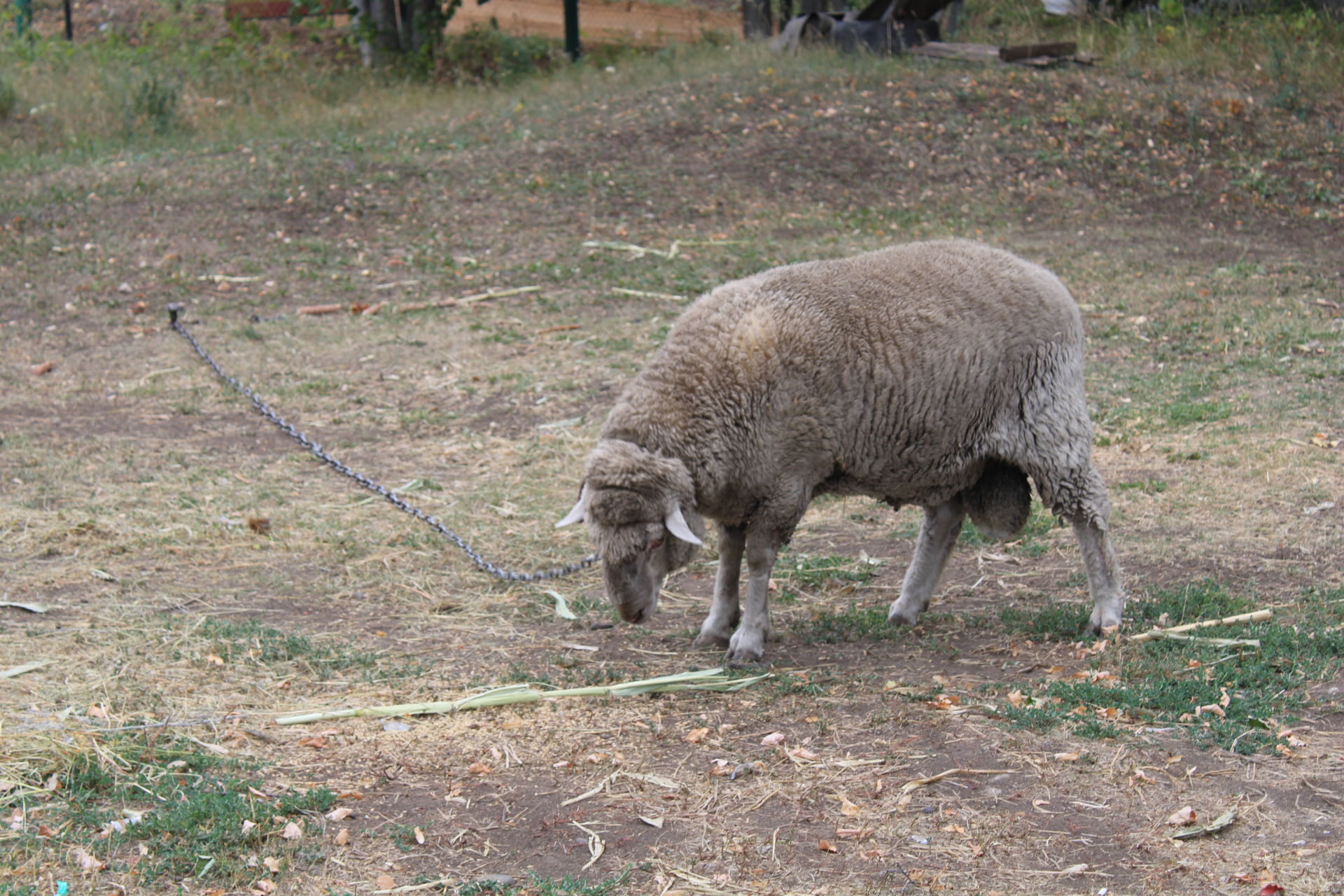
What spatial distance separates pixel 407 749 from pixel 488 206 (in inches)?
383

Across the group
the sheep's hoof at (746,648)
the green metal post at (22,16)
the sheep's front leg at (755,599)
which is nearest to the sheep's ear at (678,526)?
the sheep's front leg at (755,599)

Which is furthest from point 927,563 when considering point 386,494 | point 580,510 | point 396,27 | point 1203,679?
point 396,27

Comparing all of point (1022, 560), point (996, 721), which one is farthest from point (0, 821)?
point (1022, 560)

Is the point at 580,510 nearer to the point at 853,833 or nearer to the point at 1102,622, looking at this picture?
the point at 853,833

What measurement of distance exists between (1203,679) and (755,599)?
68.0 inches

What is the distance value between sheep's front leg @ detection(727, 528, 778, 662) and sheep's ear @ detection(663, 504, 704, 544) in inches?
16.7

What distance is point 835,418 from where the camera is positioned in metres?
5.17

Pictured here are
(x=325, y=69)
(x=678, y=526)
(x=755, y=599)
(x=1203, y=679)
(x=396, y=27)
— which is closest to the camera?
(x=1203, y=679)

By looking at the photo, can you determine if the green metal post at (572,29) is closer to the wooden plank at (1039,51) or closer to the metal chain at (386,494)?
the wooden plank at (1039,51)

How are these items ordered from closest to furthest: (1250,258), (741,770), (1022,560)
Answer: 1. (741,770)
2. (1022,560)
3. (1250,258)

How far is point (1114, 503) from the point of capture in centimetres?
679

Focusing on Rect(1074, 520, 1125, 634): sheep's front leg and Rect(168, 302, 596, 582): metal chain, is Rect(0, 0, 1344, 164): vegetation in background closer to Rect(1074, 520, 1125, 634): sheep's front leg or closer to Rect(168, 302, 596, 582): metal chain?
Rect(168, 302, 596, 582): metal chain

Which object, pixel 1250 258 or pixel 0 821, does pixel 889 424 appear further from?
pixel 1250 258

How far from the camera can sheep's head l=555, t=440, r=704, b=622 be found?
4.93 metres
